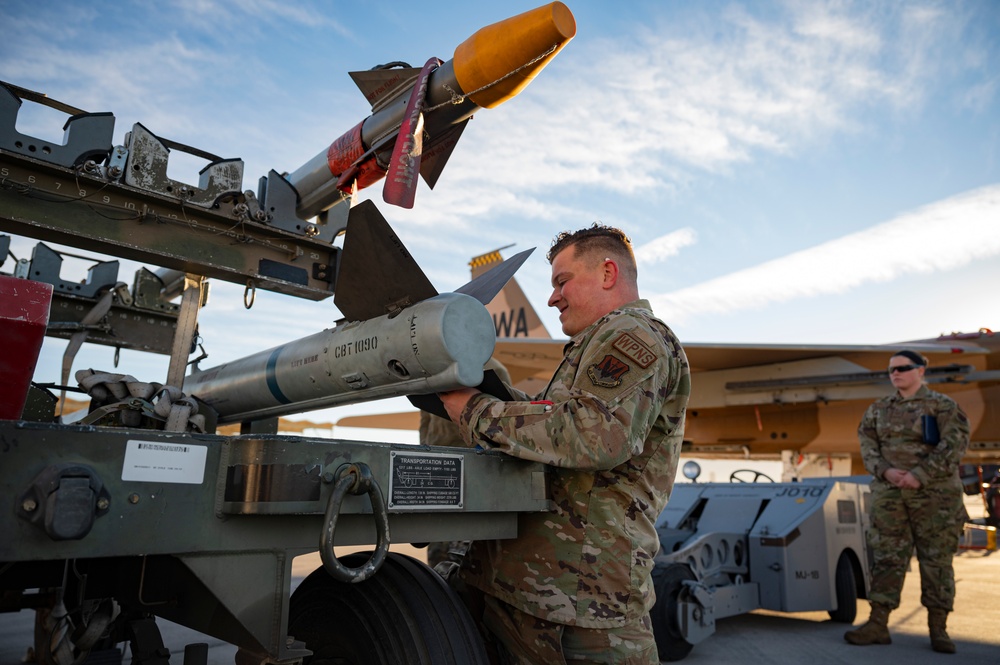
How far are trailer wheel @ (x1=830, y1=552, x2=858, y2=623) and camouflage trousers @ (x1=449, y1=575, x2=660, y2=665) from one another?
444 centimetres

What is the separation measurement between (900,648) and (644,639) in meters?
3.89

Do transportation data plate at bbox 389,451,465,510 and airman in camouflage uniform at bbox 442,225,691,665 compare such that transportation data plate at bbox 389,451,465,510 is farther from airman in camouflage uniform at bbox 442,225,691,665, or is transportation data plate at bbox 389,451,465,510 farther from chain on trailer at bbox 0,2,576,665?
airman in camouflage uniform at bbox 442,225,691,665

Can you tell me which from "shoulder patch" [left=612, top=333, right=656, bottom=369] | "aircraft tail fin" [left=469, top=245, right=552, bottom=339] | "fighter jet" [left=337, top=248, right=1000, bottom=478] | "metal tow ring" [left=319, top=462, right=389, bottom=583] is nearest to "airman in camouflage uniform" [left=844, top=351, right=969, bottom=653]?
"shoulder patch" [left=612, top=333, right=656, bottom=369]

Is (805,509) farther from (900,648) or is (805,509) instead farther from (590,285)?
(590,285)

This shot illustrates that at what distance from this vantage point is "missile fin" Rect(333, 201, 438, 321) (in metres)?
2.09

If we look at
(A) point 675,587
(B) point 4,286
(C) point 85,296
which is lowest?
(A) point 675,587

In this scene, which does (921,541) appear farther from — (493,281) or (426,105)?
(426,105)

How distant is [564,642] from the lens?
5.85 feet

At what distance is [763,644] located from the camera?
184 inches

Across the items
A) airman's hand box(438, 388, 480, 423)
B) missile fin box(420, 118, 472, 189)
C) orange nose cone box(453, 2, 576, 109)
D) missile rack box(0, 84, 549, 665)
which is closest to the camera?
missile rack box(0, 84, 549, 665)

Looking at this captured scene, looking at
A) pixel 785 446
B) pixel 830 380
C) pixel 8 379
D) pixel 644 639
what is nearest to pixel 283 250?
pixel 8 379

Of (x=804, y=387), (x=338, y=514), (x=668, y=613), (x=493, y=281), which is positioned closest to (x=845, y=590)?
Answer: (x=668, y=613)

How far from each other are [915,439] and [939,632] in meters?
1.35

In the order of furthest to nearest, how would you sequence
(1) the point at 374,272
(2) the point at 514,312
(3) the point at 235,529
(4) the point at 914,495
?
(2) the point at 514,312, (4) the point at 914,495, (1) the point at 374,272, (3) the point at 235,529
